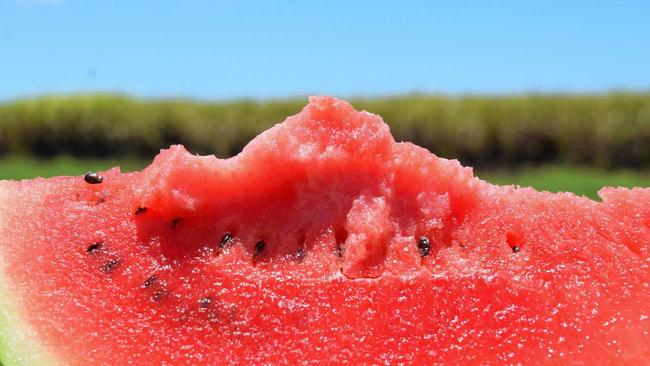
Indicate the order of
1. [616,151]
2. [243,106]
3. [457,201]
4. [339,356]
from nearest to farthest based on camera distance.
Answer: [339,356] → [457,201] → [616,151] → [243,106]

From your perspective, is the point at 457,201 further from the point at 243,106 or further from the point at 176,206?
the point at 243,106

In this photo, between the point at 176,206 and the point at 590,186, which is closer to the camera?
the point at 176,206

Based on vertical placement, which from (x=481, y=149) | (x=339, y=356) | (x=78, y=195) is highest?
(x=78, y=195)

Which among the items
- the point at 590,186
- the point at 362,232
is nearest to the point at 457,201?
the point at 362,232

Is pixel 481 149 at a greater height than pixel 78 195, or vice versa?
pixel 78 195

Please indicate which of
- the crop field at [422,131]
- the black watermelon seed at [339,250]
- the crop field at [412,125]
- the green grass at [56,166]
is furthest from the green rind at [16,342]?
the crop field at [412,125]

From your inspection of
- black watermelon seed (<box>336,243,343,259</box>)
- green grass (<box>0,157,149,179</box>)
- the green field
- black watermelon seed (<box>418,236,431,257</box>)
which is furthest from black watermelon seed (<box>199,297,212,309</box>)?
green grass (<box>0,157,149,179</box>)

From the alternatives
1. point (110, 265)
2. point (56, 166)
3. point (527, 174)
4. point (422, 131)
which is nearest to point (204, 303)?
point (110, 265)

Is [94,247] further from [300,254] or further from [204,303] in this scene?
[300,254]

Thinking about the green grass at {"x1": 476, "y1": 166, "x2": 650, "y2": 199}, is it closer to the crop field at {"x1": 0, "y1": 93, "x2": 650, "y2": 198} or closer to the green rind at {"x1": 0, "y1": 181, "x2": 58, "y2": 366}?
the crop field at {"x1": 0, "y1": 93, "x2": 650, "y2": 198}
